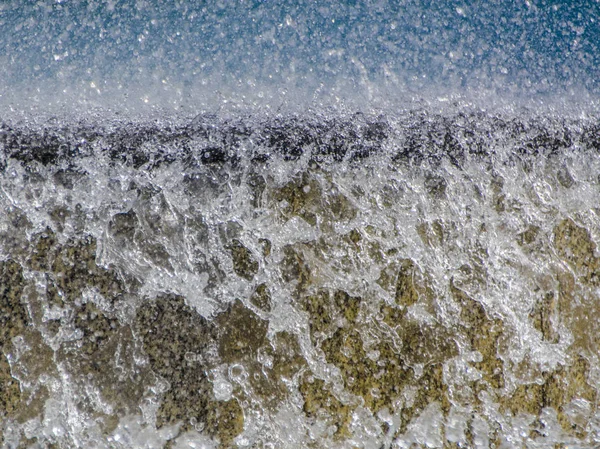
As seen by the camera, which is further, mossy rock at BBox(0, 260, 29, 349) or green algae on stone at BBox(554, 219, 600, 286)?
green algae on stone at BBox(554, 219, 600, 286)

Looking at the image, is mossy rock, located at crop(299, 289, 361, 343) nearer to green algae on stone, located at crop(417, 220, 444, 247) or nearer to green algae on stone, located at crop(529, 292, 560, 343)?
green algae on stone, located at crop(417, 220, 444, 247)

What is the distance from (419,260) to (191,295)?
2.17 feet

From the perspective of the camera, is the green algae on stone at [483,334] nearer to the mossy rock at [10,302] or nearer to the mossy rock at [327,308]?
the mossy rock at [327,308]

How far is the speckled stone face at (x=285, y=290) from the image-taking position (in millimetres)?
1638

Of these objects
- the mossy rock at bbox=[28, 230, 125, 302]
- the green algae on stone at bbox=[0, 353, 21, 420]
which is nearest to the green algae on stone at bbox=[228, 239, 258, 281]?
the mossy rock at bbox=[28, 230, 125, 302]

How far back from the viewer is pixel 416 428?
173cm

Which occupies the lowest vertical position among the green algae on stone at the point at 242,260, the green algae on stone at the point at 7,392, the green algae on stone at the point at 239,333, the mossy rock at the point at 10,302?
the green algae on stone at the point at 7,392

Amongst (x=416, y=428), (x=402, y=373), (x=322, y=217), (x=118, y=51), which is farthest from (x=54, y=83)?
(x=416, y=428)

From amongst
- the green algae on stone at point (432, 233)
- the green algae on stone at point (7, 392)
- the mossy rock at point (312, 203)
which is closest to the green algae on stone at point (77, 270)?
the green algae on stone at point (7, 392)

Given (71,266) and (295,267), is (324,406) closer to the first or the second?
(295,267)

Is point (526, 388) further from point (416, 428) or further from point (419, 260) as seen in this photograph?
point (419, 260)

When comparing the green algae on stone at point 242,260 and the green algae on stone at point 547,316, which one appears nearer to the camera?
the green algae on stone at point 242,260

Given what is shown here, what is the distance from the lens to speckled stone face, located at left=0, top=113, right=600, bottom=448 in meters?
1.64

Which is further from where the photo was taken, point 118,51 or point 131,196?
point 118,51
